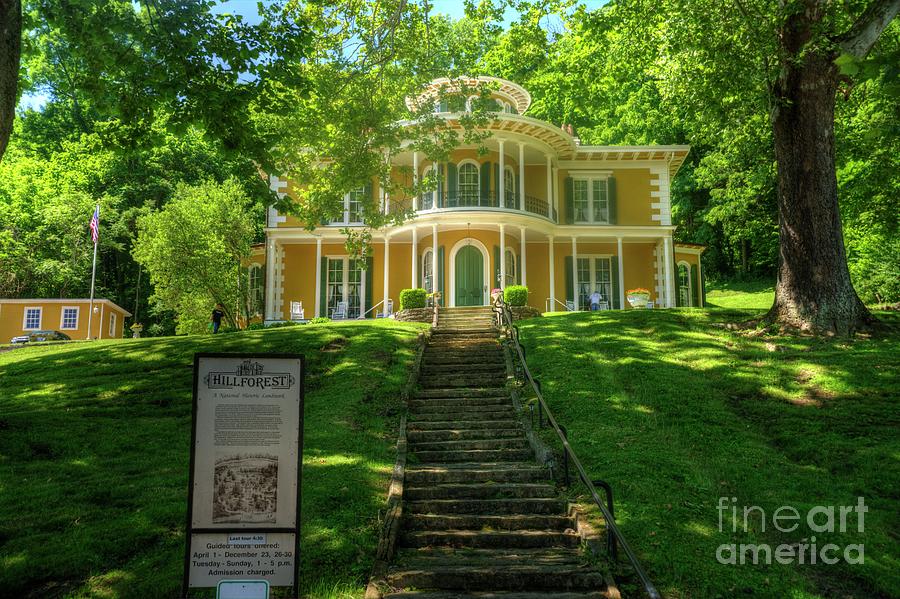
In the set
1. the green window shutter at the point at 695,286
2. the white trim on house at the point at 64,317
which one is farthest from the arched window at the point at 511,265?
the white trim on house at the point at 64,317

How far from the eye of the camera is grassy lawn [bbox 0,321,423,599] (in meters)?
5.77

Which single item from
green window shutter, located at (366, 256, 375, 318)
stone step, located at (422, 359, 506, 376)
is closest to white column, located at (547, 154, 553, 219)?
green window shutter, located at (366, 256, 375, 318)

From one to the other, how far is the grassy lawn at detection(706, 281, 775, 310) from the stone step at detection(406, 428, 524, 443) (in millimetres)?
25099

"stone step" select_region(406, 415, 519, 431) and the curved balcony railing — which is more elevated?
the curved balcony railing

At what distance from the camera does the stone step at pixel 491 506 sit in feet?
24.0

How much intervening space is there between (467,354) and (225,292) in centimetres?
1462

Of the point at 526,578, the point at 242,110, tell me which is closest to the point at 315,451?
the point at 526,578

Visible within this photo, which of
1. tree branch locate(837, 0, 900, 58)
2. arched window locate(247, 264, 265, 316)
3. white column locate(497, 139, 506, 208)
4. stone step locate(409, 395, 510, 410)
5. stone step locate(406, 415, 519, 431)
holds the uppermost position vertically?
white column locate(497, 139, 506, 208)

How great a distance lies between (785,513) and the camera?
6828mm

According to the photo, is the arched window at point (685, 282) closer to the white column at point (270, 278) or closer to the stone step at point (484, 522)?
the white column at point (270, 278)

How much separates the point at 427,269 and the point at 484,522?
55.7ft

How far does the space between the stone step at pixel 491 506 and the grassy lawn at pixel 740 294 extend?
88.4 feet

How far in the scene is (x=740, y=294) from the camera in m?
36.2

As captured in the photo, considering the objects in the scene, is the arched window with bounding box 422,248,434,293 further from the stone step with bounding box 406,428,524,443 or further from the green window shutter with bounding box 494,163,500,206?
the stone step with bounding box 406,428,524,443
